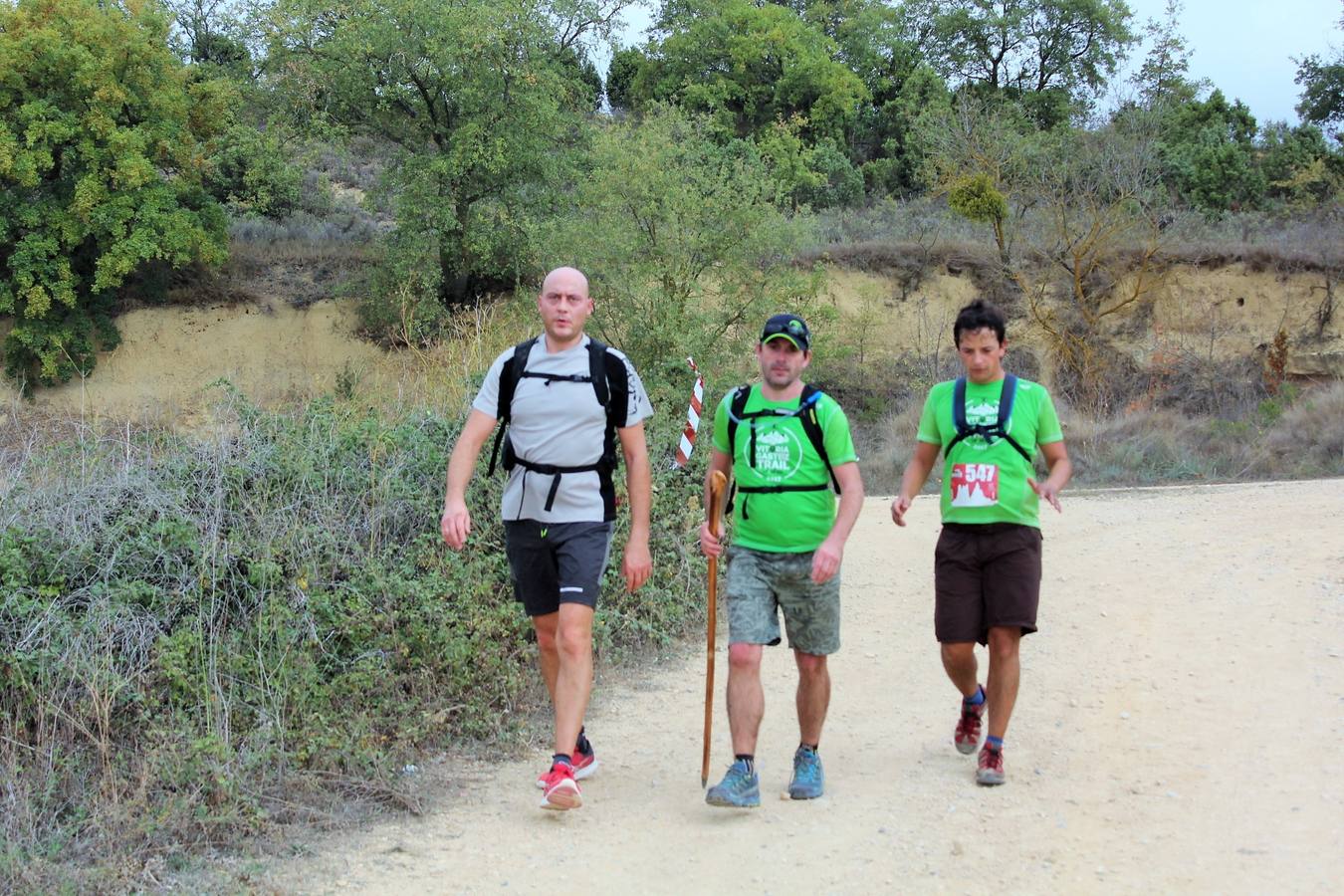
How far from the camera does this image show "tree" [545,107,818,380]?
50.9 feet

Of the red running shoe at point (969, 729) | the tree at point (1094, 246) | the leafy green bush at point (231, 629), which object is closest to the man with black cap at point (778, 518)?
the red running shoe at point (969, 729)

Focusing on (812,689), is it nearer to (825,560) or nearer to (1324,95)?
(825,560)

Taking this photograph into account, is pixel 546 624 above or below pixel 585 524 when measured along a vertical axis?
below

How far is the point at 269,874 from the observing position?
436 centimetres

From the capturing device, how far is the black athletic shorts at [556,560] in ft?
15.9

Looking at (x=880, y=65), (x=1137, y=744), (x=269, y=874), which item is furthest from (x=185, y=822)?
(x=880, y=65)

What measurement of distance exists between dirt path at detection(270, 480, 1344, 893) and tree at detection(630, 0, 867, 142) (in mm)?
30142

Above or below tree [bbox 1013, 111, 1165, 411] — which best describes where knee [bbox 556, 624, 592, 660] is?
below

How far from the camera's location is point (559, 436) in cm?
483

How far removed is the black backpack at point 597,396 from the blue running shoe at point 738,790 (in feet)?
3.63

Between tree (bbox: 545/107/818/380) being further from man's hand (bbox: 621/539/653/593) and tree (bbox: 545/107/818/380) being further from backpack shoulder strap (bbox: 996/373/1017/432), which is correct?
man's hand (bbox: 621/539/653/593)

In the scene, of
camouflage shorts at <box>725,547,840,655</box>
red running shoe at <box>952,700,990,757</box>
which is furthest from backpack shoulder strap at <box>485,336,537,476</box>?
red running shoe at <box>952,700,990,757</box>

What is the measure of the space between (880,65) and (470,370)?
33.9 m

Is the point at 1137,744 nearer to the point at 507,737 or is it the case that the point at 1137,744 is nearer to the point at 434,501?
the point at 507,737
